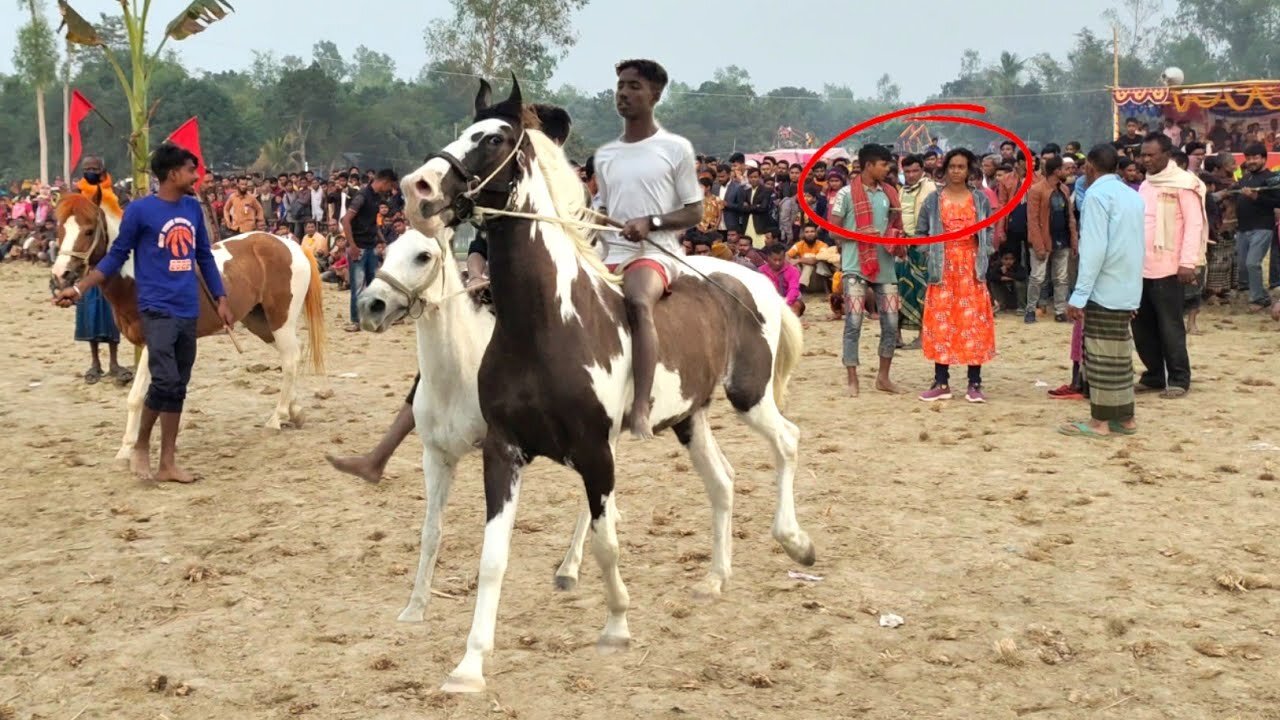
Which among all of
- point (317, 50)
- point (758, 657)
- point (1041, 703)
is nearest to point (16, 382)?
point (758, 657)

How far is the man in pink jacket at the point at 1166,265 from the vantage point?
10.2m

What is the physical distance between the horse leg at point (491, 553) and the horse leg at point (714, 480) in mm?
1335

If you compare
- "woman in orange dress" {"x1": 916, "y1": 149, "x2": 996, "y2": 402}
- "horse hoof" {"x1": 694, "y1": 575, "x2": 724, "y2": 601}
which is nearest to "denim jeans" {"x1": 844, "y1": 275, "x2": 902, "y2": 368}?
"woman in orange dress" {"x1": 916, "y1": 149, "x2": 996, "y2": 402}

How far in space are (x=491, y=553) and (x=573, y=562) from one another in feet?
4.12

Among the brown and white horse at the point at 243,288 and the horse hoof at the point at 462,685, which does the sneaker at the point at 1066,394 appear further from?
the horse hoof at the point at 462,685

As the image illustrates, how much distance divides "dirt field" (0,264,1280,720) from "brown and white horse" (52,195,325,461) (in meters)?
0.50

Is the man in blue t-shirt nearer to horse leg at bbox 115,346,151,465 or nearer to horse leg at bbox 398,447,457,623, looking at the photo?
horse leg at bbox 115,346,151,465

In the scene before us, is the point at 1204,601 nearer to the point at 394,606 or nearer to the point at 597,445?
the point at 597,445

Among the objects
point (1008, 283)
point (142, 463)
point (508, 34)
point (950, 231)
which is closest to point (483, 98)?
point (142, 463)

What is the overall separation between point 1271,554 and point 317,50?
12247 cm

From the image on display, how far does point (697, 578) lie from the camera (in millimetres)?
6000

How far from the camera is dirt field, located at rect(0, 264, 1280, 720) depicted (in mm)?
4652

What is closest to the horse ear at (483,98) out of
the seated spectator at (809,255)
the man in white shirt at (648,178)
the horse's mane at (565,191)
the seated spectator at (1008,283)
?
the horse's mane at (565,191)

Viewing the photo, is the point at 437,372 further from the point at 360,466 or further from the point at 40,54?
the point at 40,54
